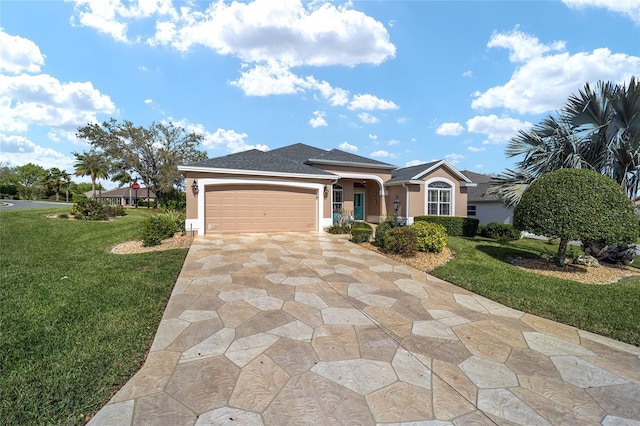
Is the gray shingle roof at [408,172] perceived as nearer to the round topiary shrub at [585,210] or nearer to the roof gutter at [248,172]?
the roof gutter at [248,172]

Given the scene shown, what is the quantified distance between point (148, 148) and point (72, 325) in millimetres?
30131

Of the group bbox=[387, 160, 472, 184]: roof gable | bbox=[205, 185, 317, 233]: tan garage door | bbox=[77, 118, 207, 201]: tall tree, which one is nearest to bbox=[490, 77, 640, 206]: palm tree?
bbox=[387, 160, 472, 184]: roof gable

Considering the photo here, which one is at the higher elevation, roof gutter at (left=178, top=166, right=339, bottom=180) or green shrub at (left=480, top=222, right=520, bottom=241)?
roof gutter at (left=178, top=166, right=339, bottom=180)

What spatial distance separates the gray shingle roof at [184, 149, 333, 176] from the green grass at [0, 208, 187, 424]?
4958 millimetres

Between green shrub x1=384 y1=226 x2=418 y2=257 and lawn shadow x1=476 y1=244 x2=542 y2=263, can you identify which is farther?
lawn shadow x1=476 y1=244 x2=542 y2=263

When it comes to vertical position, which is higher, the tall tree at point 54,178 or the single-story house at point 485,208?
the tall tree at point 54,178

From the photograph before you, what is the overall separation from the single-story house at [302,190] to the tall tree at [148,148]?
15.9 meters

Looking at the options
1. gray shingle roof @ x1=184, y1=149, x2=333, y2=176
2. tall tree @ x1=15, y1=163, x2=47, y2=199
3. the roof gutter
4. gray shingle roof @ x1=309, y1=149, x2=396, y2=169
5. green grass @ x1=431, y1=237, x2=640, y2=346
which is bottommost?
green grass @ x1=431, y1=237, x2=640, y2=346

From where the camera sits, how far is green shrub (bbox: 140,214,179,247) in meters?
9.27

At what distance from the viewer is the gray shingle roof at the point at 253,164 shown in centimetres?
1188

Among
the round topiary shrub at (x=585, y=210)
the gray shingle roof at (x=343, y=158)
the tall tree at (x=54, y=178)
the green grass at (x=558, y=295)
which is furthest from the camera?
the tall tree at (x=54, y=178)

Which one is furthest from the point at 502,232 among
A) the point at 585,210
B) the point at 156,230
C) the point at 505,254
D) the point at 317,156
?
the point at 156,230

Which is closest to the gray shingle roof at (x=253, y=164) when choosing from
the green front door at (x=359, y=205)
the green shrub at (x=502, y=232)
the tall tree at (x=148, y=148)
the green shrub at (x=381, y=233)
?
the green shrub at (x=381, y=233)

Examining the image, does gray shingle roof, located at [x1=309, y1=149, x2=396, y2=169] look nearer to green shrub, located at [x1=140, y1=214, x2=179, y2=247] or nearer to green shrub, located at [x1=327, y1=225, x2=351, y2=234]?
green shrub, located at [x1=327, y1=225, x2=351, y2=234]
